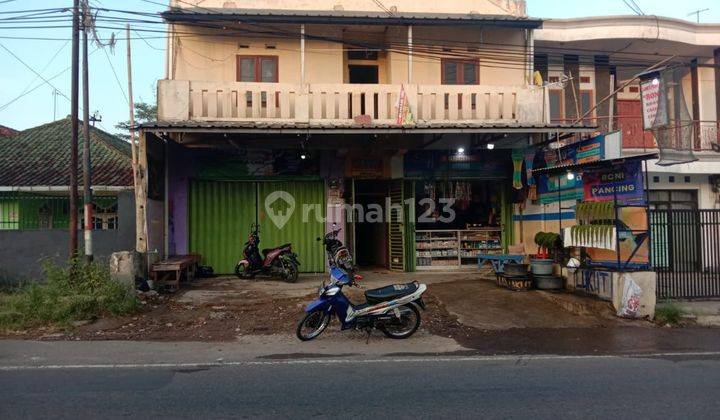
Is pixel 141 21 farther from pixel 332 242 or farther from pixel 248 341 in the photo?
pixel 248 341

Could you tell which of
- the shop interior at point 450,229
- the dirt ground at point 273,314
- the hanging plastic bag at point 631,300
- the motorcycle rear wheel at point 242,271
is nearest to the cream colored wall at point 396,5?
the shop interior at point 450,229

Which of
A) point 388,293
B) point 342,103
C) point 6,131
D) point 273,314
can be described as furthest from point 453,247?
point 6,131

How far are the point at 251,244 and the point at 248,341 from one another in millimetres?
5012

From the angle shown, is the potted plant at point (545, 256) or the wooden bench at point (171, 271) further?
the wooden bench at point (171, 271)

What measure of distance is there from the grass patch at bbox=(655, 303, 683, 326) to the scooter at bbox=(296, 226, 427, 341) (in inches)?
173

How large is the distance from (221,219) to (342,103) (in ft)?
14.4

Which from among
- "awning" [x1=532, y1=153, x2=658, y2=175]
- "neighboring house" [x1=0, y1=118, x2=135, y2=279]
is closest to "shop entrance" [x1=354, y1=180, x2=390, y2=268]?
"awning" [x1=532, y1=153, x2=658, y2=175]

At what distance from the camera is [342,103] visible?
12250mm

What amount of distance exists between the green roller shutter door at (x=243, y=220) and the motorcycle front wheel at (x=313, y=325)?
233 inches

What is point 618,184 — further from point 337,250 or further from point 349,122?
point 337,250

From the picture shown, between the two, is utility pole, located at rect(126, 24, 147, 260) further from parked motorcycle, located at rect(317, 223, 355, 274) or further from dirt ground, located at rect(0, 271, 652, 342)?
parked motorcycle, located at rect(317, 223, 355, 274)

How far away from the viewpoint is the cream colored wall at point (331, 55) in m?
13.5

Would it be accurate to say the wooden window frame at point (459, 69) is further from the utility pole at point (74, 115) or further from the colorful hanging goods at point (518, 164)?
the utility pole at point (74, 115)

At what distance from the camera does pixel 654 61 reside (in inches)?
615
